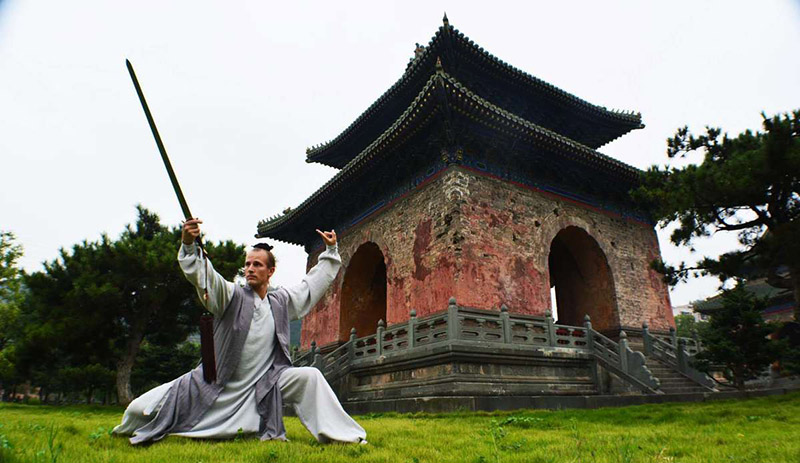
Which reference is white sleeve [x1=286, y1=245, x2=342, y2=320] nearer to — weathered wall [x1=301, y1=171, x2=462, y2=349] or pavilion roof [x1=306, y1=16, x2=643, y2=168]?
weathered wall [x1=301, y1=171, x2=462, y2=349]

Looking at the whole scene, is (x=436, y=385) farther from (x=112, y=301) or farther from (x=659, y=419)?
(x=112, y=301)

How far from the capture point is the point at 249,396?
3.24 meters

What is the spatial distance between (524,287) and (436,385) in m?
3.67

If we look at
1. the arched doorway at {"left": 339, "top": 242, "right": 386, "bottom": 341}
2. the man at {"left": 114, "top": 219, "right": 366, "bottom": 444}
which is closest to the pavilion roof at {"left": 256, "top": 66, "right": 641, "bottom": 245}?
the arched doorway at {"left": 339, "top": 242, "right": 386, "bottom": 341}

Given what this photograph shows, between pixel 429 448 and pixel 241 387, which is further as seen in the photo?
pixel 241 387

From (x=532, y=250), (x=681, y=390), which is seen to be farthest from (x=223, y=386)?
(x=681, y=390)

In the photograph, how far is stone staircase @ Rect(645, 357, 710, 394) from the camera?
10.6 m

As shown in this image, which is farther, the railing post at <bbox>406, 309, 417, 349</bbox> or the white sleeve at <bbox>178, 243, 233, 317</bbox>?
the railing post at <bbox>406, 309, 417, 349</bbox>

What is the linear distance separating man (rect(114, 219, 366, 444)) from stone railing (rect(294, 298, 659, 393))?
578 centimetres

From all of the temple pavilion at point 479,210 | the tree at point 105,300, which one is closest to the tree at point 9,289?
the tree at point 105,300

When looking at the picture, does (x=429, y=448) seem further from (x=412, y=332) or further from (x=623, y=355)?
(x=623, y=355)

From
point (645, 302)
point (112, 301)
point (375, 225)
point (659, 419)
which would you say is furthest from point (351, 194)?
point (659, 419)

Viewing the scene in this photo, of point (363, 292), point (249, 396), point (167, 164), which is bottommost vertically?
point (249, 396)

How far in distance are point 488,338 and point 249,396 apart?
712 centimetres
